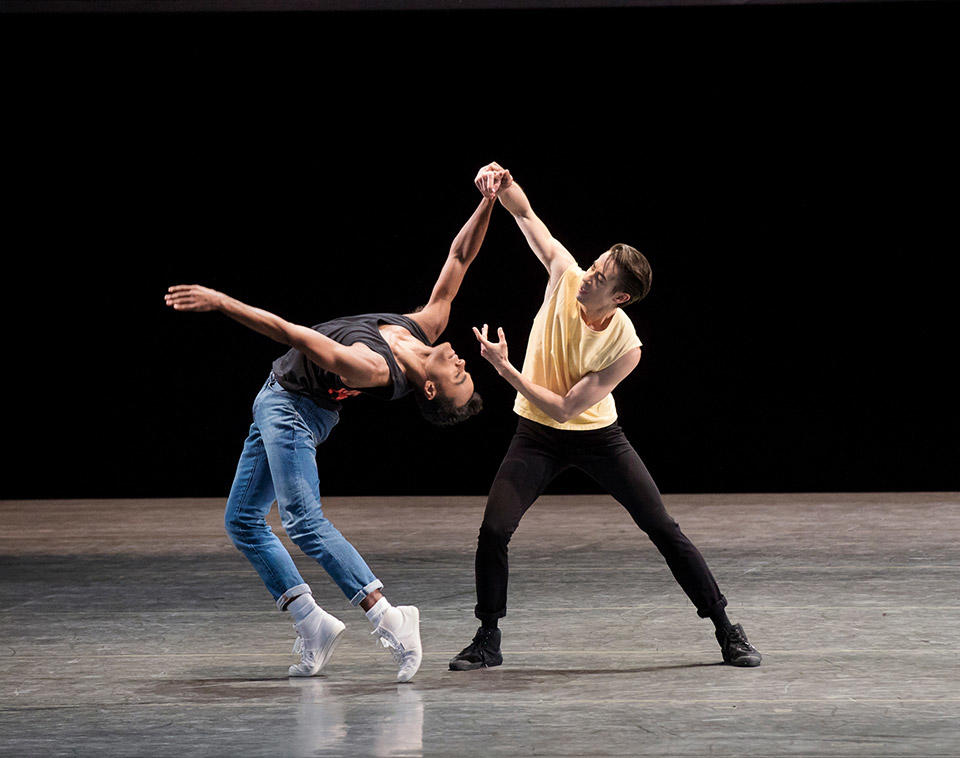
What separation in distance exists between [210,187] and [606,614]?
182 inches

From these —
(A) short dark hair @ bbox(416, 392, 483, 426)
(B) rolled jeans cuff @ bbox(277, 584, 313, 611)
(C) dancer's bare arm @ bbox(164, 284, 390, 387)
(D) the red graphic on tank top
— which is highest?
(C) dancer's bare arm @ bbox(164, 284, 390, 387)

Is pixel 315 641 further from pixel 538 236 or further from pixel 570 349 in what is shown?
pixel 538 236

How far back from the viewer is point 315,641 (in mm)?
3189

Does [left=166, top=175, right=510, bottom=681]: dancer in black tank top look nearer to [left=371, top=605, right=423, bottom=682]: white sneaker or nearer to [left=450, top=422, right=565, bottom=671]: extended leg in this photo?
[left=371, top=605, right=423, bottom=682]: white sneaker

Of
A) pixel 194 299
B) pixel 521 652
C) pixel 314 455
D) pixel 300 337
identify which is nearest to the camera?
pixel 194 299

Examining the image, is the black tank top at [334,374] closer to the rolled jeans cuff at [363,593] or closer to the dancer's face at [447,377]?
the dancer's face at [447,377]

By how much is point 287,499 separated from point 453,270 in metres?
0.73

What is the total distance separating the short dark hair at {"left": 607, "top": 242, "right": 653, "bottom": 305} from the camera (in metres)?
3.03

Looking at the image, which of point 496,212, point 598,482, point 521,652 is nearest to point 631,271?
point 598,482

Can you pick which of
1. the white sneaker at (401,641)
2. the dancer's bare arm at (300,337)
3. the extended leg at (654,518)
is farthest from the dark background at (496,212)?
the dancer's bare arm at (300,337)

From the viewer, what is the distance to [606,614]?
13.0 ft

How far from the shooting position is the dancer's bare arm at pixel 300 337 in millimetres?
2639

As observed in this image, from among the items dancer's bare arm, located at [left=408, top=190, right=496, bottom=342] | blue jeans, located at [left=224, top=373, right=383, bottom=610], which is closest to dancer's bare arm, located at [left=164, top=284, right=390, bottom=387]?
blue jeans, located at [left=224, top=373, right=383, bottom=610]

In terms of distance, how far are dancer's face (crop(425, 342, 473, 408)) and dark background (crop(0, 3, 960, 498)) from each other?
4.58 m
